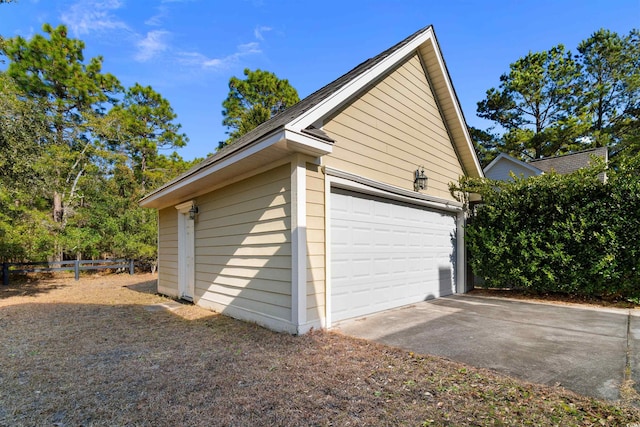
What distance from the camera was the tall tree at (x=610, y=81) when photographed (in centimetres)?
1888

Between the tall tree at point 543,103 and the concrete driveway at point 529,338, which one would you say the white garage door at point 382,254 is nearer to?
the concrete driveway at point 529,338

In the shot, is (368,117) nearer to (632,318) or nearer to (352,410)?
(352,410)

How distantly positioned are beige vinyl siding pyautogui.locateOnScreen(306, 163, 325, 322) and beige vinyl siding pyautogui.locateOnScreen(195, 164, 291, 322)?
278 mm

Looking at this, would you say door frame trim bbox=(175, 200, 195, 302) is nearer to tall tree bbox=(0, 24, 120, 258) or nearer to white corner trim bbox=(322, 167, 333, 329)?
white corner trim bbox=(322, 167, 333, 329)

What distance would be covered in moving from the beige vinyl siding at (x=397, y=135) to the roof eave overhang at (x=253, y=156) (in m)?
0.64

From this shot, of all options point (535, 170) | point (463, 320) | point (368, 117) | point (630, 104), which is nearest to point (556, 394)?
point (463, 320)

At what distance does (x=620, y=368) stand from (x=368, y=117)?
4439mm

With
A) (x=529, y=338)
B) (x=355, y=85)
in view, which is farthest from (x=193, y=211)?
(x=529, y=338)

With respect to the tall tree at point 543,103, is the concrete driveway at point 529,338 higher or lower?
lower

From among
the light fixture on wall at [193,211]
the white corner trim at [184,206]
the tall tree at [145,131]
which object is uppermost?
the tall tree at [145,131]

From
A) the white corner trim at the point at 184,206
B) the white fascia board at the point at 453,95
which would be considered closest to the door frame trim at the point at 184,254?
the white corner trim at the point at 184,206

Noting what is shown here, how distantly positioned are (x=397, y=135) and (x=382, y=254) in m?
2.33

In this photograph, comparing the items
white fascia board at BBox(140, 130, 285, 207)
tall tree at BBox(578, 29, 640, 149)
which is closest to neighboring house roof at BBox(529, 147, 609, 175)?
tall tree at BBox(578, 29, 640, 149)

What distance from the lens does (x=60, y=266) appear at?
12.5 m
